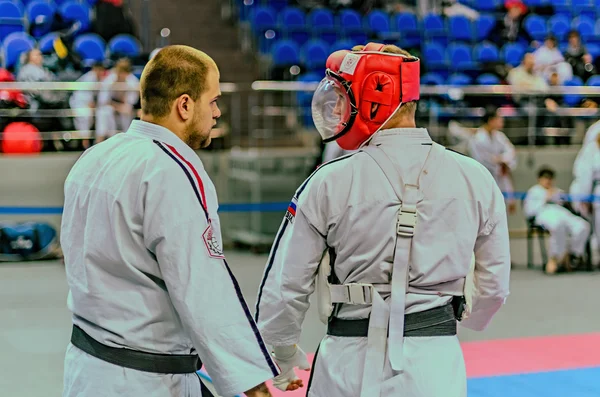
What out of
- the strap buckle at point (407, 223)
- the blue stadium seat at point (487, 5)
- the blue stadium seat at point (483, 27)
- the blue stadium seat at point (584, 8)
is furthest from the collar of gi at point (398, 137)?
the blue stadium seat at point (584, 8)

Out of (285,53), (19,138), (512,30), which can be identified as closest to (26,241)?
(19,138)

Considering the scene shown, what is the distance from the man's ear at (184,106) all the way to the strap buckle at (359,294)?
699 millimetres

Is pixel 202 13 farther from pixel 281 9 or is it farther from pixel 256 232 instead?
pixel 256 232

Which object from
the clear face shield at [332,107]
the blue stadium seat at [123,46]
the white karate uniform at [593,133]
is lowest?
the white karate uniform at [593,133]

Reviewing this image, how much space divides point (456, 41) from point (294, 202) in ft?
40.4

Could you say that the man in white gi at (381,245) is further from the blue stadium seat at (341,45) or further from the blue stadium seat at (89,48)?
the blue stadium seat at (341,45)

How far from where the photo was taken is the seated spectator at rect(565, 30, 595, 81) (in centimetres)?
1305

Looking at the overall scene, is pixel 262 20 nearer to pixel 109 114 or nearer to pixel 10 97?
pixel 109 114

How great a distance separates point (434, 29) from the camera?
14.2m

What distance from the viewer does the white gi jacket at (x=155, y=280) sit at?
213 cm

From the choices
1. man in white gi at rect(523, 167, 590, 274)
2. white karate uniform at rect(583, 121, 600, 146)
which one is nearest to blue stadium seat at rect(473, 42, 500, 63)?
white karate uniform at rect(583, 121, 600, 146)

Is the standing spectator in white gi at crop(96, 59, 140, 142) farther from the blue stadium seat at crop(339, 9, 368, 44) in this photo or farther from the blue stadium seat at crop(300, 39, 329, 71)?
the blue stadium seat at crop(339, 9, 368, 44)

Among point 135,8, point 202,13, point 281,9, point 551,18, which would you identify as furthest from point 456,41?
point 135,8

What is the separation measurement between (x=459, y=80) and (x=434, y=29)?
6.83 ft
